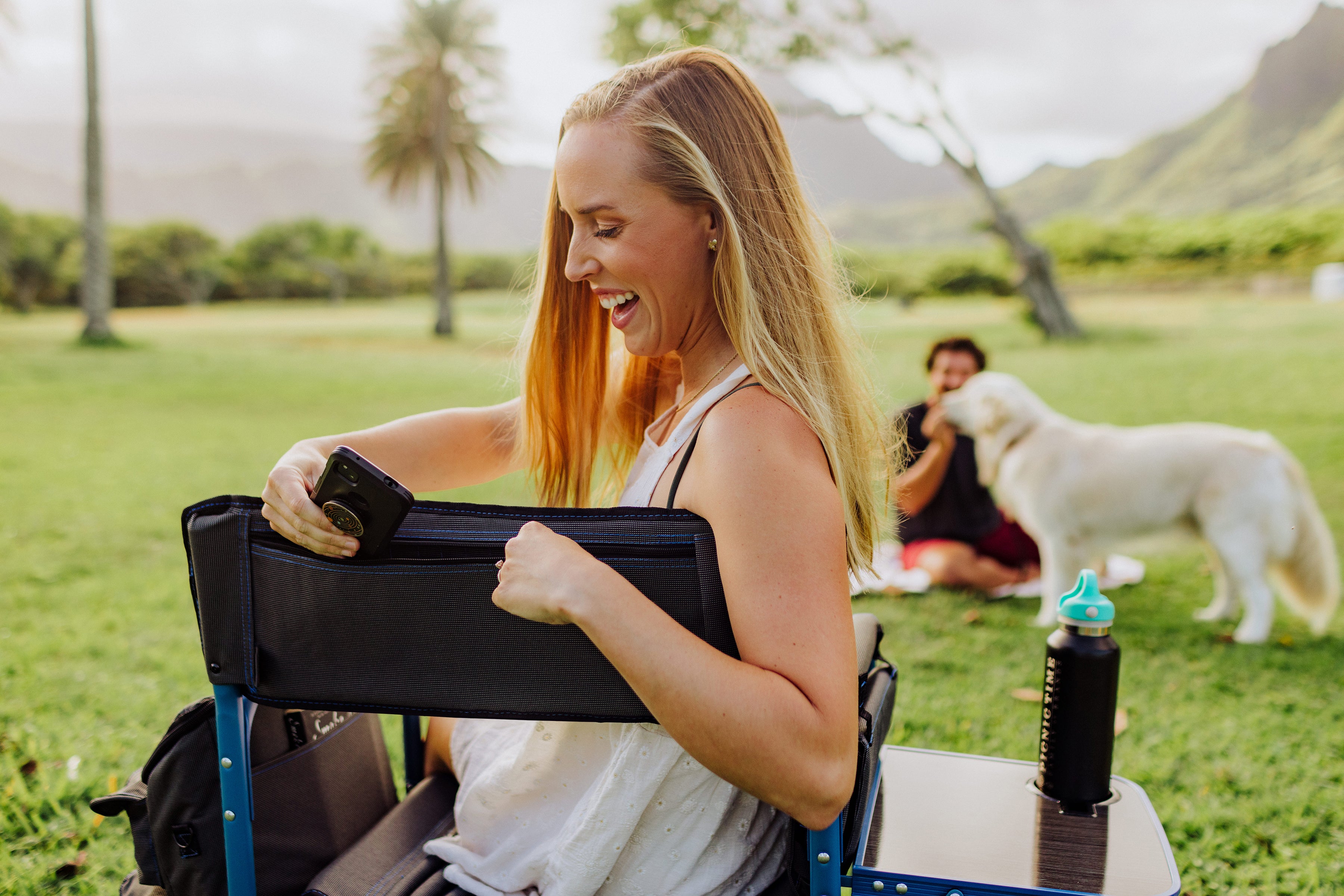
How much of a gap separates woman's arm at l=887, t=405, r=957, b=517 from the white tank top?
407cm

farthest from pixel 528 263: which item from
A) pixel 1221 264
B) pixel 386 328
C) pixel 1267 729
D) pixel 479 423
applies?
pixel 386 328

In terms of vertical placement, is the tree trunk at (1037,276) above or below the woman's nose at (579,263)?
above

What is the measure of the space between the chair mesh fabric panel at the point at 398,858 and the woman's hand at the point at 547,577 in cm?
60

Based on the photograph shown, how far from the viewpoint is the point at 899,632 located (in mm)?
4797

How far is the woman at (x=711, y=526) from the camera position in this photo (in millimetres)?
1167

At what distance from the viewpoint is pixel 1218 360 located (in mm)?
13961

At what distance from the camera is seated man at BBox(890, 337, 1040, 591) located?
17.9 ft

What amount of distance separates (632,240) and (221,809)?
1140mm

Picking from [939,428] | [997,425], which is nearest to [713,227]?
[997,425]

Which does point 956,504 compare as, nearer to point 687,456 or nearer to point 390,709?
point 687,456

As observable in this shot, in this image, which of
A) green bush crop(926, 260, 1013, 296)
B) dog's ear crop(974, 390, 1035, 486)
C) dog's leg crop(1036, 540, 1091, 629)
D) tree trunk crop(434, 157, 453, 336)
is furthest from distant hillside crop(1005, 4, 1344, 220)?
dog's leg crop(1036, 540, 1091, 629)

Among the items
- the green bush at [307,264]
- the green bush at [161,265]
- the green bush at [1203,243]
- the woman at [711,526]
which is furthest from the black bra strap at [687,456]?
the green bush at [307,264]

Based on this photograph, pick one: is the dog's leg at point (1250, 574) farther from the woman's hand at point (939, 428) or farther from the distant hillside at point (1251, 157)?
the distant hillside at point (1251, 157)

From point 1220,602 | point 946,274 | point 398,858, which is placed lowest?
point 1220,602
